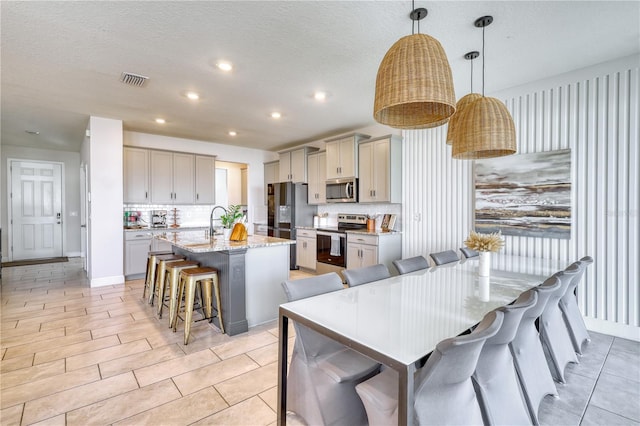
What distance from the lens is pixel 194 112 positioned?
14.6ft

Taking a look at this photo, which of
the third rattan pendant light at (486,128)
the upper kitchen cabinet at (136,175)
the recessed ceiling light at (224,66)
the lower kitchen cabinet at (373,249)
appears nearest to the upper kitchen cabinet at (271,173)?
the upper kitchen cabinet at (136,175)

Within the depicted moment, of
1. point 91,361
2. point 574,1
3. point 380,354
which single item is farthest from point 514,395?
point 91,361

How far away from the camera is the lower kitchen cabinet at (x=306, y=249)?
223 inches

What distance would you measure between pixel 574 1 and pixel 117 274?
6.39m

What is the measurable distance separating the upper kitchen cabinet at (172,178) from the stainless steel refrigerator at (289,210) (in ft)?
5.58

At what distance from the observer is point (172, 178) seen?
5.83 metres

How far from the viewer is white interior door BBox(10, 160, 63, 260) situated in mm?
6871

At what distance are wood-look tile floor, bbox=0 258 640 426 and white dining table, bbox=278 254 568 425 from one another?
716 mm

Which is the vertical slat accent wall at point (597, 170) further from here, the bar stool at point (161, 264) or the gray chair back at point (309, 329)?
the bar stool at point (161, 264)

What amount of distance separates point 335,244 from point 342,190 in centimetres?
99

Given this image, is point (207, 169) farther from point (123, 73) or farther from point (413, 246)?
point (413, 246)

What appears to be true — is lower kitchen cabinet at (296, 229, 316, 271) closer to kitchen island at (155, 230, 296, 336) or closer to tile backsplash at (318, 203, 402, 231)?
tile backsplash at (318, 203, 402, 231)

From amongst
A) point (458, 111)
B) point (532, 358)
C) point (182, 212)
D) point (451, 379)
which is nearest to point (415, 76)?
point (458, 111)

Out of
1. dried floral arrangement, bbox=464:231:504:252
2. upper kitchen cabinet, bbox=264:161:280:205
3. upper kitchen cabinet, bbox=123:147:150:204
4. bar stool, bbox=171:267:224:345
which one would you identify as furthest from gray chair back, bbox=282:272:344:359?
upper kitchen cabinet, bbox=264:161:280:205
